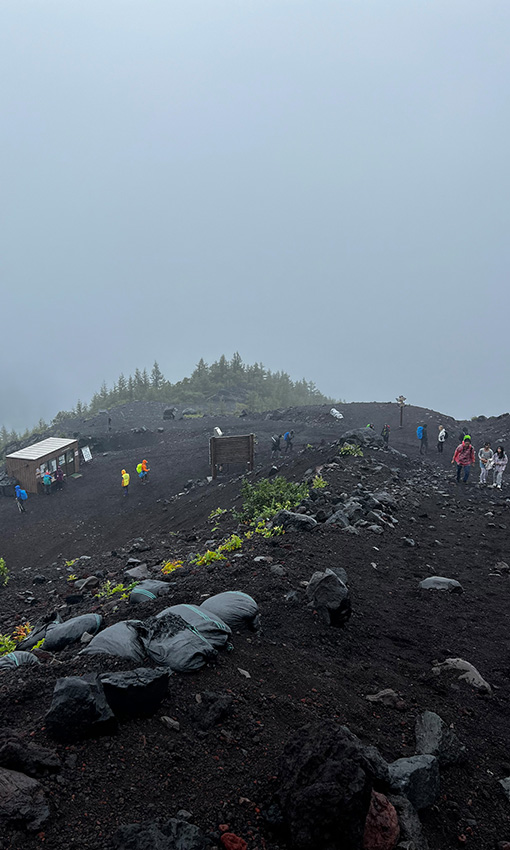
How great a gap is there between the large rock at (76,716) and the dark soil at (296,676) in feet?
0.25

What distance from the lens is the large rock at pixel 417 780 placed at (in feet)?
10.3

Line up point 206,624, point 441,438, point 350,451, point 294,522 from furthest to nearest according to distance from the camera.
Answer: point 441,438
point 350,451
point 294,522
point 206,624

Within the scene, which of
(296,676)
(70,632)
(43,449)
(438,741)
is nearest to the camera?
(438,741)

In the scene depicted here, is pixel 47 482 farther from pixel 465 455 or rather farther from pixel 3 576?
pixel 465 455

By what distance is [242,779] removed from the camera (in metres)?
3.19

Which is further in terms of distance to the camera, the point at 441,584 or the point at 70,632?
the point at 441,584

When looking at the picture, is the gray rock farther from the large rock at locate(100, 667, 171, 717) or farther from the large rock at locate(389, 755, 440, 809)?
the large rock at locate(100, 667, 171, 717)

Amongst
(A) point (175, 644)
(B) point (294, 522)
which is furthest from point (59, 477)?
(A) point (175, 644)

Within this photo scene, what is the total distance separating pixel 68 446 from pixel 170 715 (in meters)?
21.7

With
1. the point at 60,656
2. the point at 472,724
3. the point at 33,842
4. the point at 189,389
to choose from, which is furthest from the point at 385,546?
the point at 189,389

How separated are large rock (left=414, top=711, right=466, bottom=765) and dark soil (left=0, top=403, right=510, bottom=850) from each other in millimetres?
78

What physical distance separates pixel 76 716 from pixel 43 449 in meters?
21.3

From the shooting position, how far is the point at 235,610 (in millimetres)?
5207

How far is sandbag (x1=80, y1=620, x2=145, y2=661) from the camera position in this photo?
167 inches
